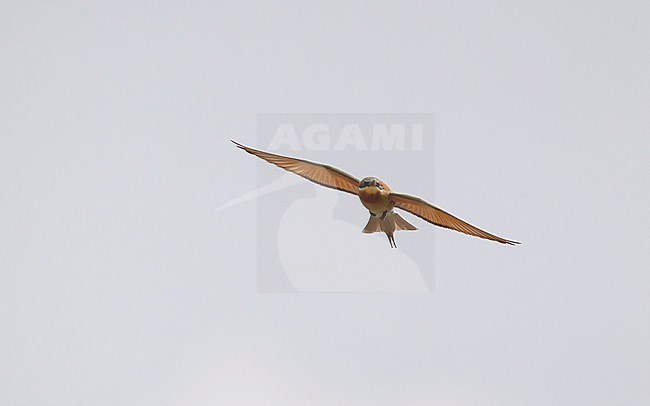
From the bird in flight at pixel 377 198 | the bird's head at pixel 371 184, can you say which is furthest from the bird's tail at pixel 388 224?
the bird's head at pixel 371 184

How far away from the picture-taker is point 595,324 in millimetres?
2016

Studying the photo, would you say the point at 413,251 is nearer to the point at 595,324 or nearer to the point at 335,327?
the point at 335,327

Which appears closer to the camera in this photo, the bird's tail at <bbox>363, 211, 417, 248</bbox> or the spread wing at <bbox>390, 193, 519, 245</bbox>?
the spread wing at <bbox>390, 193, 519, 245</bbox>

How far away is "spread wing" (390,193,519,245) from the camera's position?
1.02 metres

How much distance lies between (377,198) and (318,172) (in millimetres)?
111

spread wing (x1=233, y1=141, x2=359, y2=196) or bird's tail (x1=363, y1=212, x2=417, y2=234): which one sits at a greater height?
spread wing (x1=233, y1=141, x2=359, y2=196)

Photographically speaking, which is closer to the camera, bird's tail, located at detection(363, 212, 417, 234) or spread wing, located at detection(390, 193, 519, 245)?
spread wing, located at detection(390, 193, 519, 245)

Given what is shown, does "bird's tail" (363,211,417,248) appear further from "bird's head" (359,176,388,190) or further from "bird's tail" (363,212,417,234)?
"bird's head" (359,176,388,190)

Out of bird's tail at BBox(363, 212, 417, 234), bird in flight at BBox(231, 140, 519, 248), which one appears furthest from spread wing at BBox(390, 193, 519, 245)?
bird's tail at BBox(363, 212, 417, 234)

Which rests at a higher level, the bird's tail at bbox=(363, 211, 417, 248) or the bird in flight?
the bird in flight

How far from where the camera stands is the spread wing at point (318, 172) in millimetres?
1153

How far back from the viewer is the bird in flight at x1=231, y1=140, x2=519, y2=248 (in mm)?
1050

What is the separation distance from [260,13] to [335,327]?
780mm

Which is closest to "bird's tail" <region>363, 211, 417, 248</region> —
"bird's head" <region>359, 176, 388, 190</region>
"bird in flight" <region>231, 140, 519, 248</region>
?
"bird in flight" <region>231, 140, 519, 248</region>
